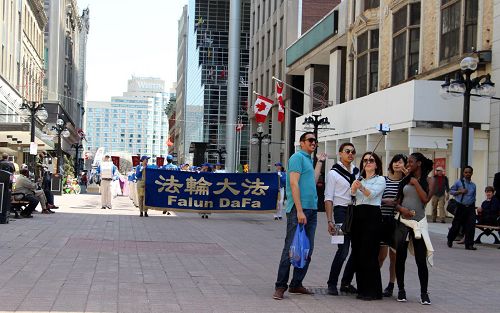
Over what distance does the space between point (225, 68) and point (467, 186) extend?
101m

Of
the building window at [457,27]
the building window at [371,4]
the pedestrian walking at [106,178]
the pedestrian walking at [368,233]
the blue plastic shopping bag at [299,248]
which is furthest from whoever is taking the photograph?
the building window at [371,4]

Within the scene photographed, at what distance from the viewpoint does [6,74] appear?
47.3 m

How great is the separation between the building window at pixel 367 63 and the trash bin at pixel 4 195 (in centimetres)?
2102

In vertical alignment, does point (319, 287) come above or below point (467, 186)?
below

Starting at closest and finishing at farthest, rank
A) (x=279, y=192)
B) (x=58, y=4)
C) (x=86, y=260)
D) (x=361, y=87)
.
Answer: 1. (x=86, y=260)
2. (x=279, y=192)
3. (x=361, y=87)
4. (x=58, y=4)

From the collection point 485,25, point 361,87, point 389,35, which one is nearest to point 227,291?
point 485,25

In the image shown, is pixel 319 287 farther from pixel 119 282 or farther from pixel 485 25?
pixel 485 25

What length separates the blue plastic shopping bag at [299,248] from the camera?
834cm

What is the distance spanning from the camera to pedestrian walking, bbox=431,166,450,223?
2370 centimetres

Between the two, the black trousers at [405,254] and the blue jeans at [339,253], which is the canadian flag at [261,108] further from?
the black trousers at [405,254]

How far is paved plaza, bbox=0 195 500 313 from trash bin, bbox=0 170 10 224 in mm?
339

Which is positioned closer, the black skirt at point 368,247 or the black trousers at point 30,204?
the black skirt at point 368,247

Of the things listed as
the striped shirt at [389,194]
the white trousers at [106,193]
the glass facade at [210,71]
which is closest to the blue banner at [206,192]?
the white trousers at [106,193]

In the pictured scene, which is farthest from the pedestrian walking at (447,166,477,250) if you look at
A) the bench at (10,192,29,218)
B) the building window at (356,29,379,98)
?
the building window at (356,29,379,98)
